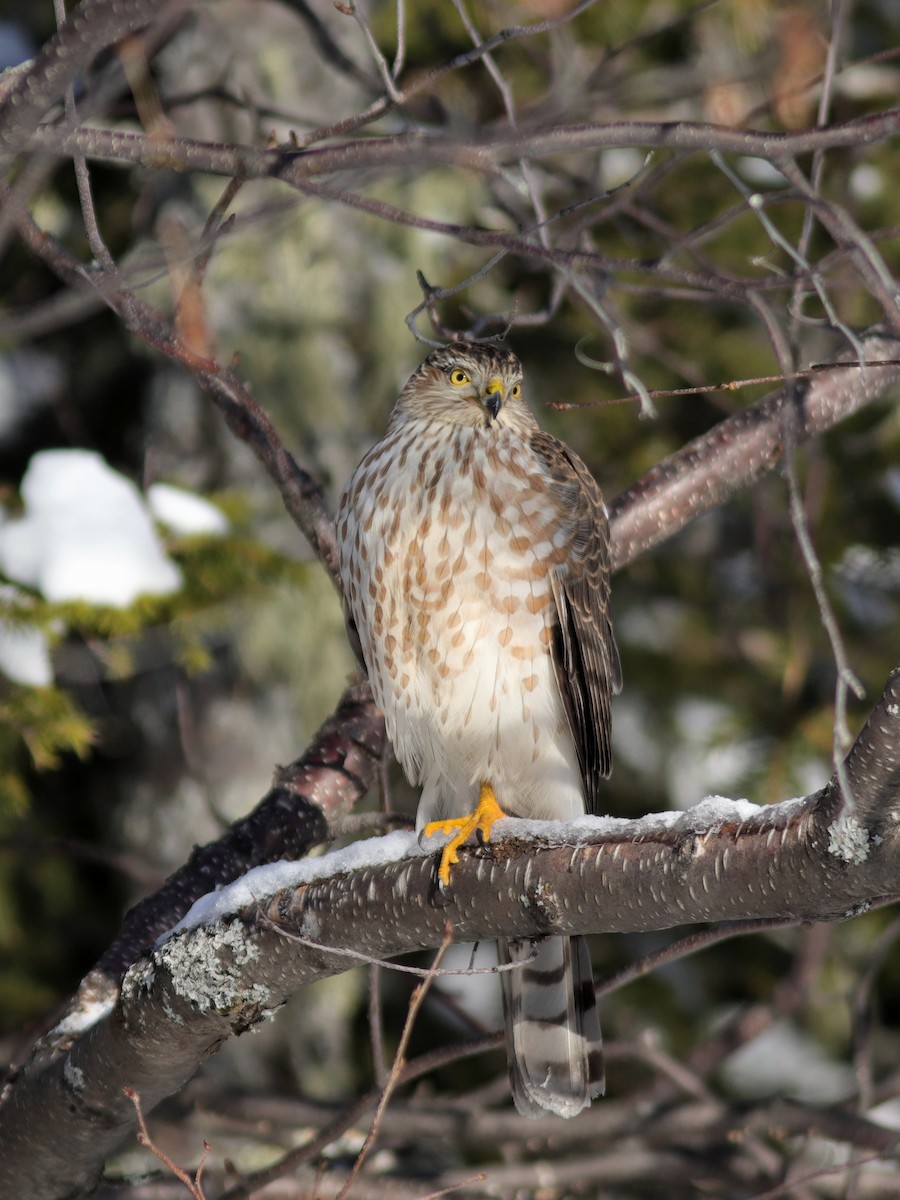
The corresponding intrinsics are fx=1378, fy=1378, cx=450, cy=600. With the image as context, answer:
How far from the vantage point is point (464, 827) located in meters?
2.76

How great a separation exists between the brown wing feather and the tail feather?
45 centimetres

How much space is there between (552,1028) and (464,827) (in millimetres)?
784

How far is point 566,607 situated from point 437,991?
1.17m

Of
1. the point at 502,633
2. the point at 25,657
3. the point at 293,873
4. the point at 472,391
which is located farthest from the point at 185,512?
the point at 293,873

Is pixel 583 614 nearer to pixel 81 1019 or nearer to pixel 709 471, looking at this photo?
pixel 709 471

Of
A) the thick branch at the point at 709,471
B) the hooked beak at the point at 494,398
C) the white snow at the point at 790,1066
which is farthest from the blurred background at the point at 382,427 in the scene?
the hooked beak at the point at 494,398

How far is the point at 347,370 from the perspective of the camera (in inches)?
221

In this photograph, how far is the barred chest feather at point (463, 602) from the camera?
321 centimetres

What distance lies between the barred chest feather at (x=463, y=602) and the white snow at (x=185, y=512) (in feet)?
3.38

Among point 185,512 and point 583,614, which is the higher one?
point 185,512

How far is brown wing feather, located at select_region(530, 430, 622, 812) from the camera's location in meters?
3.29

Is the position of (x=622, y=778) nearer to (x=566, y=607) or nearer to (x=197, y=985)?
(x=566, y=607)

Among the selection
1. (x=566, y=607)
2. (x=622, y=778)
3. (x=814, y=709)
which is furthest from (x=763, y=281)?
(x=622, y=778)

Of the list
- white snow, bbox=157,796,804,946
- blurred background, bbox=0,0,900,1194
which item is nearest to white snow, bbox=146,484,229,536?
blurred background, bbox=0,0,900,1194
